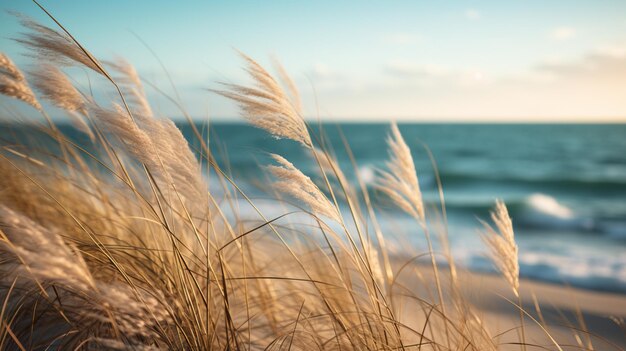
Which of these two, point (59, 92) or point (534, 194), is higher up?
point (59, 92)

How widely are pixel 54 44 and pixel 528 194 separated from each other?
48.5 ft

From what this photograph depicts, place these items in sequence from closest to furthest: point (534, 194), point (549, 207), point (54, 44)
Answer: point (54, 44) → point (549, 207) → point (534, 194)

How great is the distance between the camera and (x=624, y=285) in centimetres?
493

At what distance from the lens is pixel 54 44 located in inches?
47.9

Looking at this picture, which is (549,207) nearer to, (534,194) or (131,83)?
(534,194)

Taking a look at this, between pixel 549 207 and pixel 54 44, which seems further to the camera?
pixel 549 207

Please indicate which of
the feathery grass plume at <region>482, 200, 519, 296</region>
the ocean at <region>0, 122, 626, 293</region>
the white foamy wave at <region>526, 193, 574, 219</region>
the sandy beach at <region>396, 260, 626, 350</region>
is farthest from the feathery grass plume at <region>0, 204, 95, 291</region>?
the white foamy wave at <region>526, 193, 574, 219</region>

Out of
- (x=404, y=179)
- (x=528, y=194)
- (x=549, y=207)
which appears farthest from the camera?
(x=528, y=194)

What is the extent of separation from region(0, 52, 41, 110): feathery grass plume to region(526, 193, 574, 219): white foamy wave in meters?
10.3

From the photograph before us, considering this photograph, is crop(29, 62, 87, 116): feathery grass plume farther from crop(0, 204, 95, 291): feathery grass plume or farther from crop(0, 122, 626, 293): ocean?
crop(0, 122, 626, 293): ocean

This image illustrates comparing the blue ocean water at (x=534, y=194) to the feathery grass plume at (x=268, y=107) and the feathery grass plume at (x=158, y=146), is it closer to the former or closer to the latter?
the feathery grass plume at (x=268, y=107)

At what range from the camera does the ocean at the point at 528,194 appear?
449 cm

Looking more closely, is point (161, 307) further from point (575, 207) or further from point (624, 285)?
point (575, 207)

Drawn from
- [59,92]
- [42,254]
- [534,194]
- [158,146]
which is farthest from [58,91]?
[534,194]
